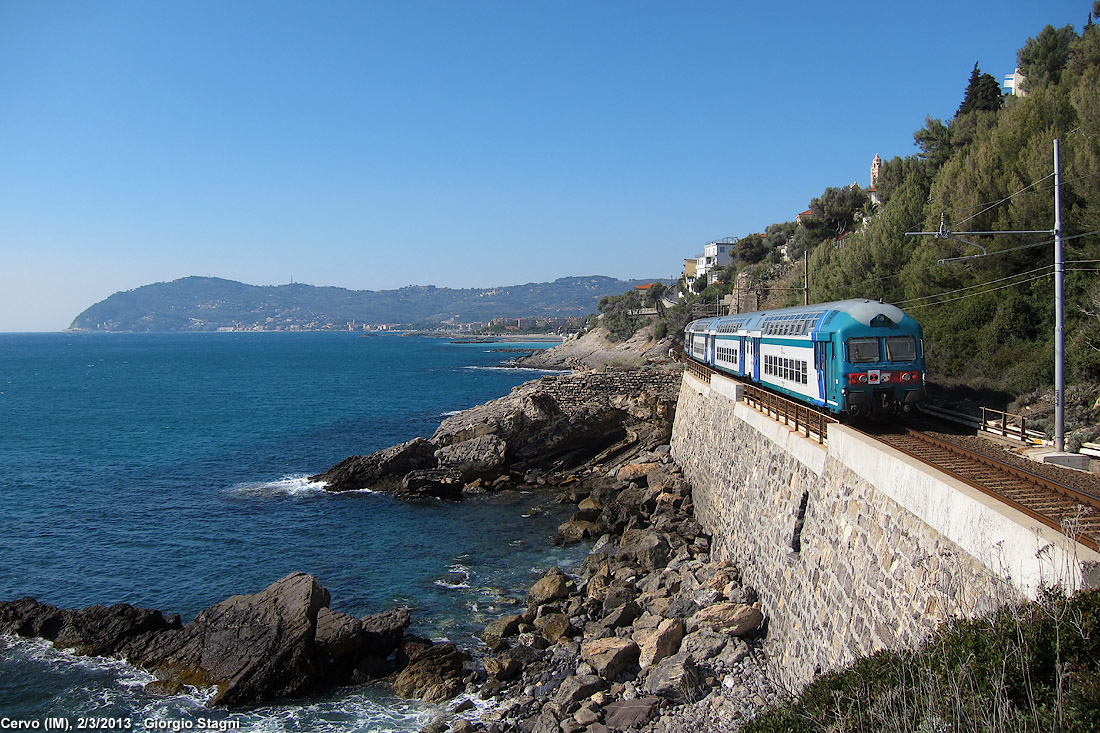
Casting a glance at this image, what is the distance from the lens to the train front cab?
612 inches

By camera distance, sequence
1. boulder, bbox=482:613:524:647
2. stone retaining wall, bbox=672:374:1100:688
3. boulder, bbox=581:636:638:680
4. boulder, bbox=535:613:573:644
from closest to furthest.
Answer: stone retaining wall, bbox=672:374:1100:688 → boulder, bbox=581:636:638:680 → boulder, bbox=535:613:573:644 → boulder, bbox=482:613:524:647

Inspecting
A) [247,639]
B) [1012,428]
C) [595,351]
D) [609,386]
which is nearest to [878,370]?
[1012,428]

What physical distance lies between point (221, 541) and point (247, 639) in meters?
9.90

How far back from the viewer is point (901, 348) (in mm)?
15859

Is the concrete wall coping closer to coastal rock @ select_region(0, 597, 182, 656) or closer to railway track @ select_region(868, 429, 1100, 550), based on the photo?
railway track @ select_region(868, 429, 1100, 550)

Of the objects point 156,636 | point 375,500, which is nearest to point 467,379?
point 375,500

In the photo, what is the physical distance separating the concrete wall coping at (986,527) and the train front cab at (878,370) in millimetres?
4513

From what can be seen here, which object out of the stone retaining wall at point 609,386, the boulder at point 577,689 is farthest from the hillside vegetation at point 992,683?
the stone retaining wall at point 609,386

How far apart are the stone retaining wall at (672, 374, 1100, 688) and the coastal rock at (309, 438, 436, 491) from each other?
1677 cm

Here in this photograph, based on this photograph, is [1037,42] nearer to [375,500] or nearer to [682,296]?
[375,500]

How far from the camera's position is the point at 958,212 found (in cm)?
2472

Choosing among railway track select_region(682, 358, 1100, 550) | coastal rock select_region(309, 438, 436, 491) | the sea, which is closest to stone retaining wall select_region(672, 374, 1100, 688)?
railway track select_region(682, 358, 1100, 550)

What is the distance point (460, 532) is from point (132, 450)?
1007 inches

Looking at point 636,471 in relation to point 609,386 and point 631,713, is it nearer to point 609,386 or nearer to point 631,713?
point 609,386
